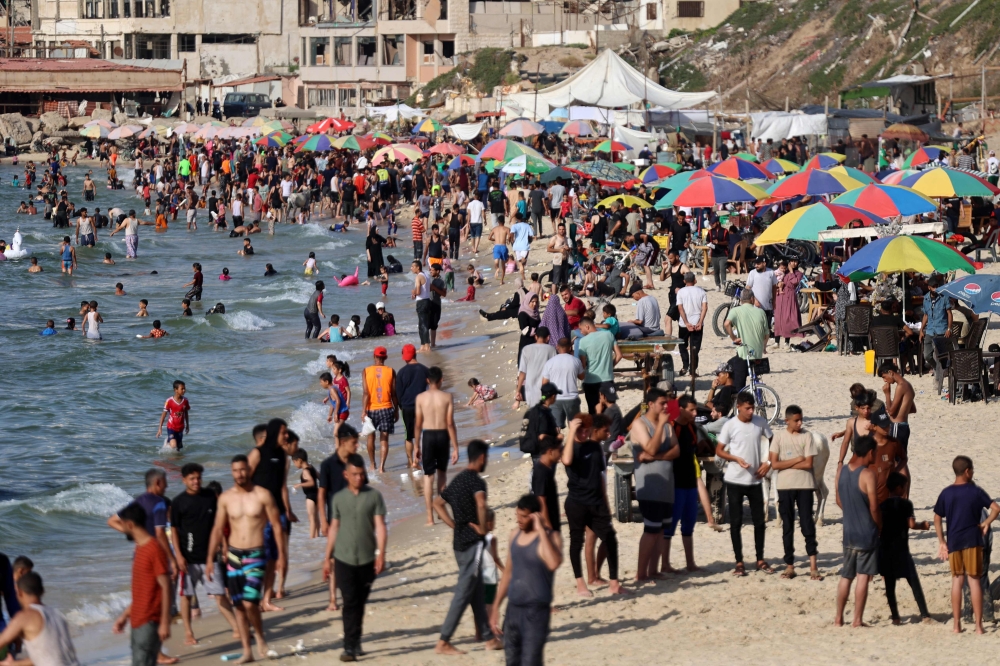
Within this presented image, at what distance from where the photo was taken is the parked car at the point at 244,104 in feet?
227

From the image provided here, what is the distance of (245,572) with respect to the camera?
7758 millimetres

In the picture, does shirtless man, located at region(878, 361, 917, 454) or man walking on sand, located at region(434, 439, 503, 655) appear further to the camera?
shirtless man, located at region(878, 361, 917, 454)

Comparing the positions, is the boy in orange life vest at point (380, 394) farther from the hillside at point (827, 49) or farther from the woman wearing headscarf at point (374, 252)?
the hillside at point (827, 49)

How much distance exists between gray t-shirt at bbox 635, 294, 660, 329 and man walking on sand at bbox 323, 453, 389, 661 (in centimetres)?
775

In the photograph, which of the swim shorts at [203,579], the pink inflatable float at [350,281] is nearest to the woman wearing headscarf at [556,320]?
the swim shorts at [203,579]

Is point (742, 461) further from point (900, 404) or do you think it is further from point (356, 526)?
point (356, 526)

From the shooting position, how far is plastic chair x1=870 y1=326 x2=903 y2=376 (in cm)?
1466

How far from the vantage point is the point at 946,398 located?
14125 millimetres

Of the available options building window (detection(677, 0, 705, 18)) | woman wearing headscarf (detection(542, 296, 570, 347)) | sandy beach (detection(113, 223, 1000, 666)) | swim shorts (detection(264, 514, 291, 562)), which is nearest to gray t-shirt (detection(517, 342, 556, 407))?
sandy beach (detection(113, 223, 1000, 666))

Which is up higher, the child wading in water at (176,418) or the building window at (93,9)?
the building window at (93,9)

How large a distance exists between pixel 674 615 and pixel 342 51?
228 feet

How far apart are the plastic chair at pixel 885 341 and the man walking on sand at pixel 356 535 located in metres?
8.47

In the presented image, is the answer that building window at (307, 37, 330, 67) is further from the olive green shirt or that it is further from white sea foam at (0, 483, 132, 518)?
the olive green shirt

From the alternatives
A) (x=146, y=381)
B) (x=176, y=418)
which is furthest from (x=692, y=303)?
(x=146, y=381)
